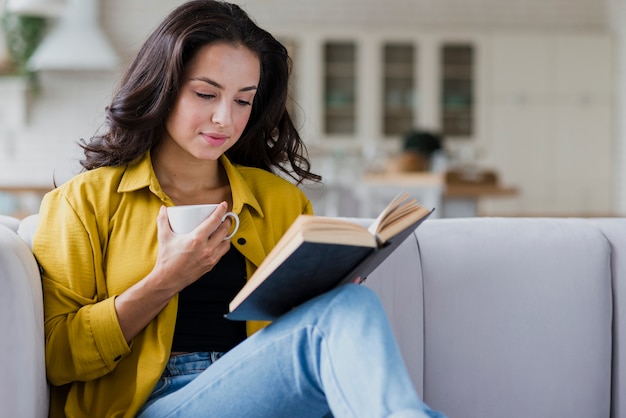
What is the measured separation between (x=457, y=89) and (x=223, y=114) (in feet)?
22.2

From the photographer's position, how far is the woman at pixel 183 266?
1.32m

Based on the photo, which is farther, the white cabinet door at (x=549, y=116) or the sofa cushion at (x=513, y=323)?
the white cabinet door at (x=549, y=116)

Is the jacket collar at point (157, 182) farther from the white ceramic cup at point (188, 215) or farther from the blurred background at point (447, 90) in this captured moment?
the blurred background at point (447, 90)

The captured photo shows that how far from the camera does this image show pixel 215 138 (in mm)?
1608

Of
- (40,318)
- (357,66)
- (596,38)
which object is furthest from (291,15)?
(40,318)

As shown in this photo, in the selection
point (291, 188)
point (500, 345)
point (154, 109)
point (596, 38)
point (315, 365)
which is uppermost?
point (596, 38)

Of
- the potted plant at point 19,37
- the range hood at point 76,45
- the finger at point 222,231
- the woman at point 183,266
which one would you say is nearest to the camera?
the woman at point 183,266

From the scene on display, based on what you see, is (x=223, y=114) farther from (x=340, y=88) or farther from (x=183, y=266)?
(x=340, y=88)

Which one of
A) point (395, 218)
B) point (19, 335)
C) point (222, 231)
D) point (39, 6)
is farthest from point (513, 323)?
point (39, 6)

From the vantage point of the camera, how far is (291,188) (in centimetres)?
178

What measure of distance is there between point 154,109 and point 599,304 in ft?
3.26

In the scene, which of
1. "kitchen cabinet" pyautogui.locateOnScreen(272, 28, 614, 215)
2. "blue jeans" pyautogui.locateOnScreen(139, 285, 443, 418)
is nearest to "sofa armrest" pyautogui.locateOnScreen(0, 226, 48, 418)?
"blue jeans" pyautogui.locateOnScreen(139, 285, 443, 418)

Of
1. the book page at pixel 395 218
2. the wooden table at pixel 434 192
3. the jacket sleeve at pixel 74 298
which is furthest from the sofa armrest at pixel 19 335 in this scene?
the wooden table at pixel 434 192

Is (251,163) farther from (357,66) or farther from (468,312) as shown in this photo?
(357,66)
